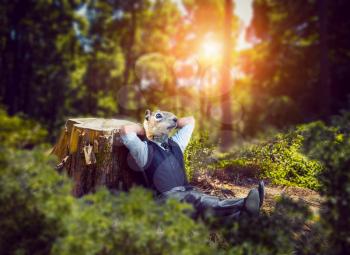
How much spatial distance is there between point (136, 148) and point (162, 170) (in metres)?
0.40

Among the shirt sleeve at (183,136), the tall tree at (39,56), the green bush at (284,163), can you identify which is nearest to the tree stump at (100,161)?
the shirt sleeve at (183,136)

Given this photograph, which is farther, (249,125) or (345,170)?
(249,125)

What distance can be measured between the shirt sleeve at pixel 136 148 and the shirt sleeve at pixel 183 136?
68 cm

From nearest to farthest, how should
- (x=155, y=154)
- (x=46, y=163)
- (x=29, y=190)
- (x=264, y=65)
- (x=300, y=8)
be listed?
1. (x=29, y=190)
2. (x=46, y=163)
3. (x=155, y=154)
4. (x=300, y=8)
5. (x=264, y=65)

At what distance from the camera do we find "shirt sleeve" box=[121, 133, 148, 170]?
12.7 feet

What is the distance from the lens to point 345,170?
2.76m

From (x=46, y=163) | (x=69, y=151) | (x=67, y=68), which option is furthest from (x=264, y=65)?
(x=46, y=163)

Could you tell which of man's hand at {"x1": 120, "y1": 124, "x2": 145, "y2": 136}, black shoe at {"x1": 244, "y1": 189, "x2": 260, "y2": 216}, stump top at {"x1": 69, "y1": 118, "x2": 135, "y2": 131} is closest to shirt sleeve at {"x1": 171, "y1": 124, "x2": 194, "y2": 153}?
man's hand at {"x1": 120, "y1": 124, "x2": 145, "y2": 136}

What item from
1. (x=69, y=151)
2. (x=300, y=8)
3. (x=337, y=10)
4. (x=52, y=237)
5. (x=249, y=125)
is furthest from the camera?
(x=249, y=125)

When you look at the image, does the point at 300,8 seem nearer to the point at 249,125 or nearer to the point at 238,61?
the point at 238,61

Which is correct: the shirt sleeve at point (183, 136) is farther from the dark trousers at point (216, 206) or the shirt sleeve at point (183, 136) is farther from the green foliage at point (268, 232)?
the green foliage at point (268, 232)

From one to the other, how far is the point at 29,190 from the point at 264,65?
20.1m

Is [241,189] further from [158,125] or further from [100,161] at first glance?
[100,161]

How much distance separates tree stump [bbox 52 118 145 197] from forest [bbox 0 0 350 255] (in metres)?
0.40
